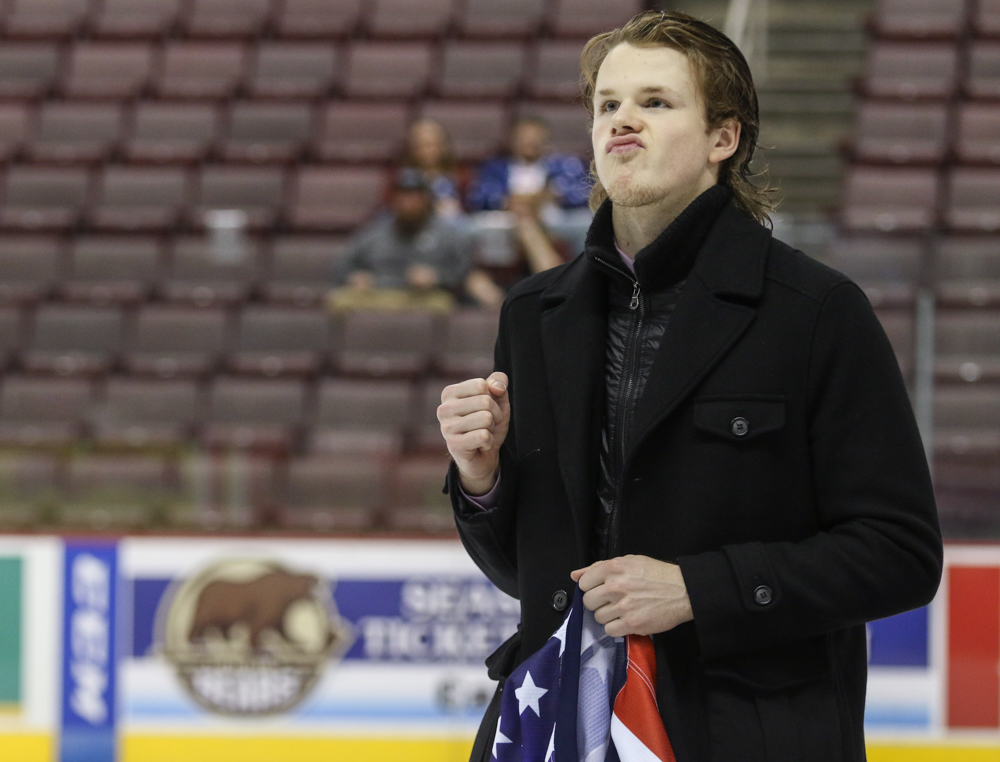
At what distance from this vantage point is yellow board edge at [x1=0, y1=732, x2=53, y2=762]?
340cm

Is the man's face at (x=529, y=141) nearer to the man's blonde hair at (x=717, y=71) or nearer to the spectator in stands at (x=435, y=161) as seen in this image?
the spectator in stands at (x=435, y=161)

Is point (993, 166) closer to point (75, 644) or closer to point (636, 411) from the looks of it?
point (75, 644)

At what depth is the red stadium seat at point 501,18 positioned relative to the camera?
24.8 ft

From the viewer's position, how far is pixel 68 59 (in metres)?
7.77

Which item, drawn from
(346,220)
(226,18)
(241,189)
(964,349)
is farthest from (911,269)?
(226,18)

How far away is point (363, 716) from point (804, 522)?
227 centimetres

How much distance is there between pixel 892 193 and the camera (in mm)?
5902

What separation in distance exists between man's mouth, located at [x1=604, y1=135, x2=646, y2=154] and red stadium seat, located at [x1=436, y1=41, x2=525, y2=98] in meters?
5.92

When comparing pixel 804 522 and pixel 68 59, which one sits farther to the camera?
pixel 68 59

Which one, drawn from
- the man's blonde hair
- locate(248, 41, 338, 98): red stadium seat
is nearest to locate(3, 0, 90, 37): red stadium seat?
locate(248, 41, 338, 98): red stadium seat

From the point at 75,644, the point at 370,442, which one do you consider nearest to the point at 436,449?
the point at 370,442

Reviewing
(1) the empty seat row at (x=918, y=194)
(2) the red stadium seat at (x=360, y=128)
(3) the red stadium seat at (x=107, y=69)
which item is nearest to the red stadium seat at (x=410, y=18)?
(2) the red stadium seat at (x=360, y=128)

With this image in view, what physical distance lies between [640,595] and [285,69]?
6.75 meters

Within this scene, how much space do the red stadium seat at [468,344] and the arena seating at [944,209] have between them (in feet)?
3.65
